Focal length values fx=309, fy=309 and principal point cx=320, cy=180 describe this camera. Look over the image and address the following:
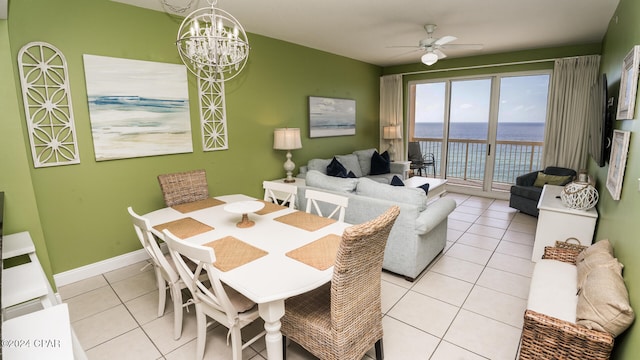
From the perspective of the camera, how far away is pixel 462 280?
2936 mm

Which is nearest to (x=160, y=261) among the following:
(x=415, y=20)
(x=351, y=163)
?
(x=415, y=20)

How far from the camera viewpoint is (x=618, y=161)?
212 centimetres

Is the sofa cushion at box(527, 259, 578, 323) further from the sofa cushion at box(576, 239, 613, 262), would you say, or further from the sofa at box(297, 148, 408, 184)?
the sofa at box(297, 148, 408, 184)

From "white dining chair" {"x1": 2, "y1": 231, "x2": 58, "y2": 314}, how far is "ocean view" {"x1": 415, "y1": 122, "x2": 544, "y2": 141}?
6431 mm

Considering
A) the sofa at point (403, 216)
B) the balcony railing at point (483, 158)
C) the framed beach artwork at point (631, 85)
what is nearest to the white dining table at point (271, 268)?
the sofa at point (403, 216)

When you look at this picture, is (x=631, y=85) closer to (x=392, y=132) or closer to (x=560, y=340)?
(x=560, y=340)

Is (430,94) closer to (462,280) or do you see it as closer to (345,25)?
(345,25)

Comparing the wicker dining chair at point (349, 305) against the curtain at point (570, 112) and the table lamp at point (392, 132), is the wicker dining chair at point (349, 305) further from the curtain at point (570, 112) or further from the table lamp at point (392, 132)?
the table lamp at point (392, 132)

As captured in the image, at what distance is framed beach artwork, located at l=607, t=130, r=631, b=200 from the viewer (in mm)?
1957

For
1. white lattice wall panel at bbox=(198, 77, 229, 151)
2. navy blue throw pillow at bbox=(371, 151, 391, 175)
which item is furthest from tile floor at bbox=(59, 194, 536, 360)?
navy blue throw pillow at bbox=(371, 151, 391, 175)

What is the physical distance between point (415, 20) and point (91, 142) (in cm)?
365

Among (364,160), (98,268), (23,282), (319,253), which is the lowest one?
(98,268)

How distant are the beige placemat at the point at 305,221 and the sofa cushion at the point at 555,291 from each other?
141 cm

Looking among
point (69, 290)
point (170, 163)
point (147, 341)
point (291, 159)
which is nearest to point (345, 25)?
point (291, 159)
